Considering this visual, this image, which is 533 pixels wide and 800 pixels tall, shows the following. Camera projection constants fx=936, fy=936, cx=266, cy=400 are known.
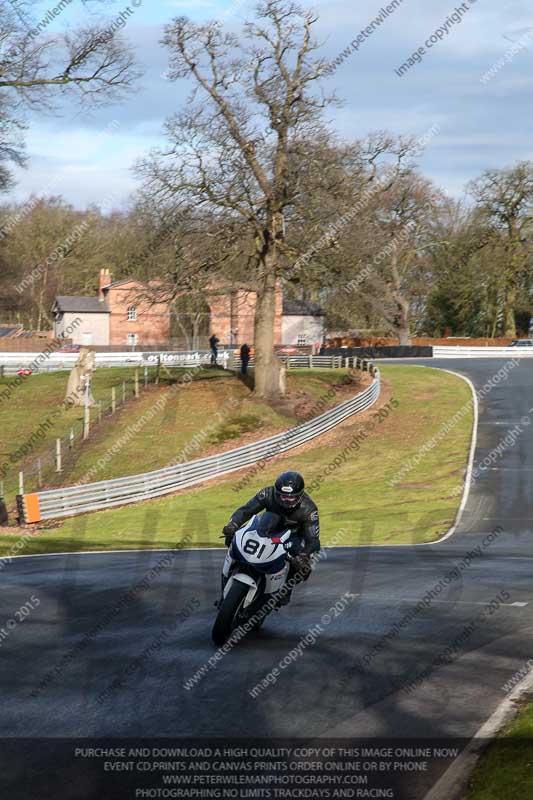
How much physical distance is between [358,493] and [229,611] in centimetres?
2079

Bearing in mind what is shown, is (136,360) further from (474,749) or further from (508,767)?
(508,767)

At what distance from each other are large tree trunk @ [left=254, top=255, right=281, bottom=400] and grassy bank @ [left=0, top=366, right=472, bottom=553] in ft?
17.0

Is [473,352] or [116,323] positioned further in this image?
[116,323]

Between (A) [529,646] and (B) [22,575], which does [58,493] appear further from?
(A) [529,646]

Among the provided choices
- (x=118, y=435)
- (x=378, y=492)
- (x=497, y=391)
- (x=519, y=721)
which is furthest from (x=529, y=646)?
(x=497, y=391)

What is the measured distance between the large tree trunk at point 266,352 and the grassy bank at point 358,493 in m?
5.19

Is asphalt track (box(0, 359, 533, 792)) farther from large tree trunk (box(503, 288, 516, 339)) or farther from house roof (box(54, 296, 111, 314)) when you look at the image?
house roof (box(54, 296, 111, 314))

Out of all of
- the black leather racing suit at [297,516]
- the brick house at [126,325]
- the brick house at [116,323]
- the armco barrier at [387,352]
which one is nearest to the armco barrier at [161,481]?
the black leather racing suit at [297,516]

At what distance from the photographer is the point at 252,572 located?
9.24 m

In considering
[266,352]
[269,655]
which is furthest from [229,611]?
[266,352]

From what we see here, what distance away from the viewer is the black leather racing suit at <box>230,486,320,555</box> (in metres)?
9.84

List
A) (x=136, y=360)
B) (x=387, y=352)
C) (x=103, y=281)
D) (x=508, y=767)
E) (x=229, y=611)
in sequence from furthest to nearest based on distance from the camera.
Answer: (x=103, y=281), (x=387, y=352), (x=136, y=360), (x=229, y=611), (x=508, y=767)

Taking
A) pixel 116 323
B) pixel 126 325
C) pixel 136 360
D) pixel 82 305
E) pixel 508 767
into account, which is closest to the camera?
pixel 508 767

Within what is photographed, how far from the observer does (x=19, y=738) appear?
281 inches
